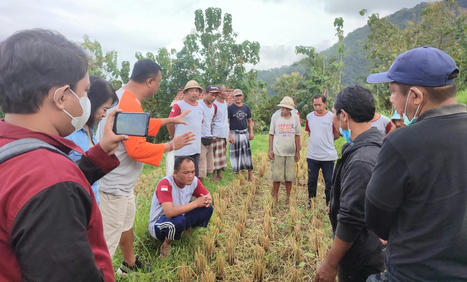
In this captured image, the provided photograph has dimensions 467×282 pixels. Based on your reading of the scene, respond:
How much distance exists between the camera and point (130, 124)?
1.76 m

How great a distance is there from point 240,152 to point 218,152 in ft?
1.71

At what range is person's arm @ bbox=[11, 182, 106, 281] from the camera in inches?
29.6

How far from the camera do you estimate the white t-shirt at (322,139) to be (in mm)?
4512

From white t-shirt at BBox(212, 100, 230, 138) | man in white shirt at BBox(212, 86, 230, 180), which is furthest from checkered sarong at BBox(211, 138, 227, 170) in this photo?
white t-shirt at BBox(212, 100, 230, 138)

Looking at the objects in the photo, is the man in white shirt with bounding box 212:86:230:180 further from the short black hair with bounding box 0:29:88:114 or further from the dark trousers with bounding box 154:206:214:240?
the short black hair with bounding box 0:29:88:114

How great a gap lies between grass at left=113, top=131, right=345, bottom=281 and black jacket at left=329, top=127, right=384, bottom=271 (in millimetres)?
1206

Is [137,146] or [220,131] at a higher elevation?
[137,146]

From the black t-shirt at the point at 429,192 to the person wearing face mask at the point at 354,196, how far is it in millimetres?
363

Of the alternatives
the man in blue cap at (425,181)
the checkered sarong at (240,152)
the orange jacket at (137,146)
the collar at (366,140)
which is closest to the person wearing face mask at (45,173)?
the man in blue cap at (425,181)

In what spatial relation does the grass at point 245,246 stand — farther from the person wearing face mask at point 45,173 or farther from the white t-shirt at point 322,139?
the person wearing face mask at point 45,173

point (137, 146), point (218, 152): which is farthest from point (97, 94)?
point (218, 152)

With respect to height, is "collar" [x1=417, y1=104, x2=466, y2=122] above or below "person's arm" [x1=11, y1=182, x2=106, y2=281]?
above

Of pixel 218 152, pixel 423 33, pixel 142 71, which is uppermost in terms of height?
pixel 423 33

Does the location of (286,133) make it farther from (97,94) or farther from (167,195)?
(97,94)
